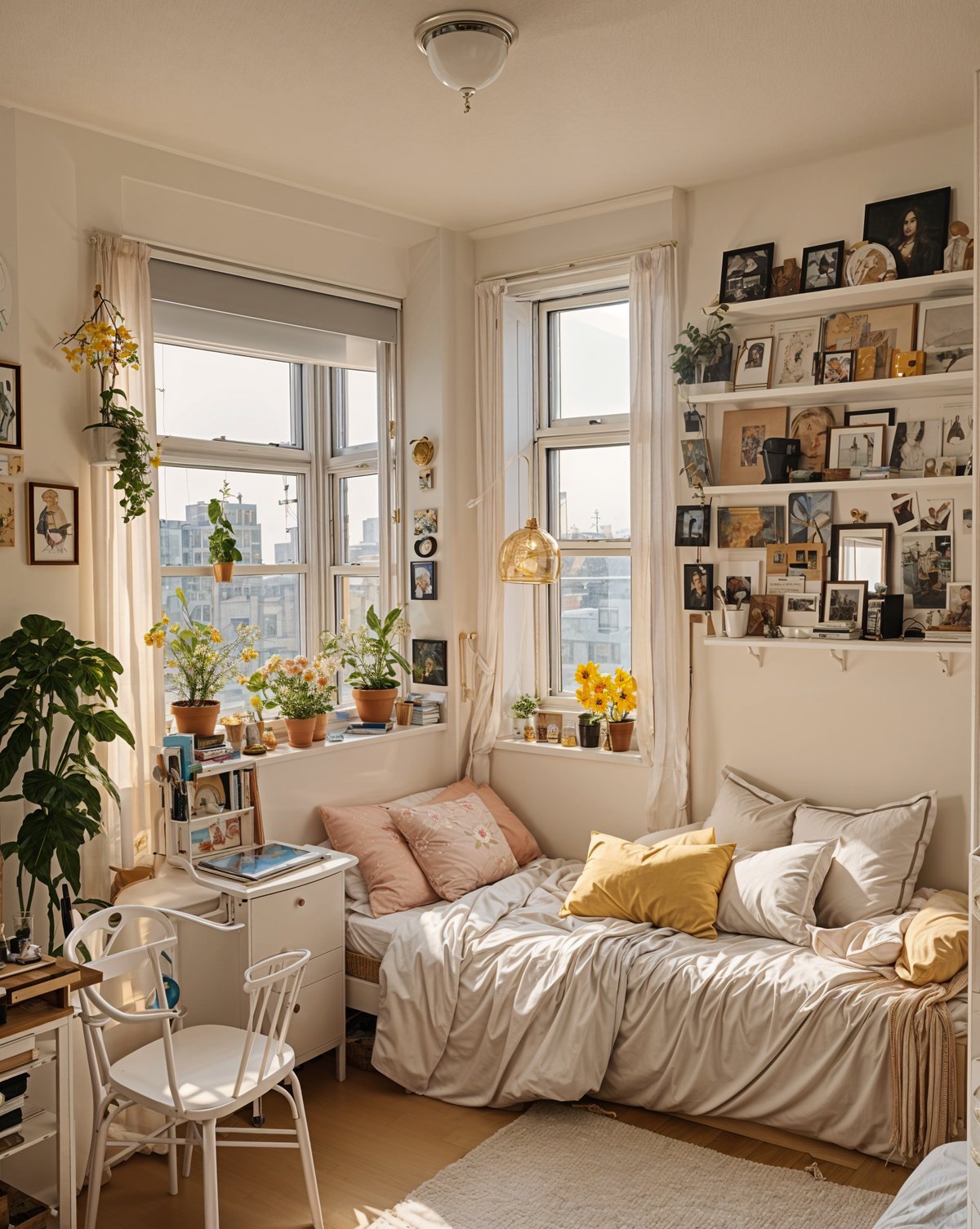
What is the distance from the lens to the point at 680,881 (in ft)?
11.2

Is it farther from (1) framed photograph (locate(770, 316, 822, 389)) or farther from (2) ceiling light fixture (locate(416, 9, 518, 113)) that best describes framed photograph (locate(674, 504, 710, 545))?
(2) ceiling light fixture (locate(416, 9, 518, 113))

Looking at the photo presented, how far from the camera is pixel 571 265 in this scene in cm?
416

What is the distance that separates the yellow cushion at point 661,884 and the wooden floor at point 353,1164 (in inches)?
22.5

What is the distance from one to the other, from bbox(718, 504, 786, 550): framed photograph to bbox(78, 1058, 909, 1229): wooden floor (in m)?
1.87

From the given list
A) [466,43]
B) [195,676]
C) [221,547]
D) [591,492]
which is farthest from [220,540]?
[466,43]

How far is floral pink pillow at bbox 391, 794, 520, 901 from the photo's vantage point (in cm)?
377

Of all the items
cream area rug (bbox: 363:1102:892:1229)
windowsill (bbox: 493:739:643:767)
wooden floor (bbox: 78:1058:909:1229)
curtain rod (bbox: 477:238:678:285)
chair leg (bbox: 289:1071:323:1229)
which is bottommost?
wooden floor (bbox: 78:1058:909:1229)

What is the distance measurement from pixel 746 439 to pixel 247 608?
1969mm

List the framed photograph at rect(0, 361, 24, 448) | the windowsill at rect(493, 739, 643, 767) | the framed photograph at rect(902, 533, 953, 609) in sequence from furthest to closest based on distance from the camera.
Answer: the windowsill at rect(493, 739, 643, 767) → the framed photograph at rect(902, 533, 953, 609) → the framed photograph at rect(0, 361, 24, 448)

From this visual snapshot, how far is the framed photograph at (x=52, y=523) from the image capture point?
3096 mm

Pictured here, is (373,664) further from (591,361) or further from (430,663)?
(591,361)

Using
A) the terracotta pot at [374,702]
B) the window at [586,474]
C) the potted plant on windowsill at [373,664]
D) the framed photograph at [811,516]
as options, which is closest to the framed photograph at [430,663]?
the potted plant on windowsill at [373,664]

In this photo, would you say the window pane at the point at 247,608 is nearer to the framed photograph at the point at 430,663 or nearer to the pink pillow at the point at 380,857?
the framed photograph at the point at 430,663

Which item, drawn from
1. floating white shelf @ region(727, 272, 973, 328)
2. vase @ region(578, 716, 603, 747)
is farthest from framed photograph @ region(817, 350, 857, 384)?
vase @ region(578, 716, 603, 747)
